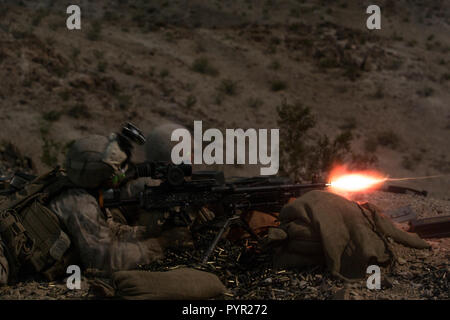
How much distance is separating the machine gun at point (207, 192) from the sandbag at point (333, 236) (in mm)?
522

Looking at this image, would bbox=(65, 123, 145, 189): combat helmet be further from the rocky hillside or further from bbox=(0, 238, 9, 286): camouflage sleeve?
the rocky hillside

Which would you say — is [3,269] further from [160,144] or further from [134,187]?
[160,144]

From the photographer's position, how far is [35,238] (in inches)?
170

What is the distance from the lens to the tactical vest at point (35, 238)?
4.27 meters

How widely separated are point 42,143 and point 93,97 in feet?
11.0

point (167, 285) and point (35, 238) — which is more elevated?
point (35, 238)

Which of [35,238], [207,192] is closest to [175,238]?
[207,192]

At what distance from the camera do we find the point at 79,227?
4.30 meters

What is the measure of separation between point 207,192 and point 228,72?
1720 cm

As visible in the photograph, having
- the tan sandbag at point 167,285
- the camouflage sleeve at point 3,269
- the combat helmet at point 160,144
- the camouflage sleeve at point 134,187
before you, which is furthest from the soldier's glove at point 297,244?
the camouflage sleeve at point 3,269

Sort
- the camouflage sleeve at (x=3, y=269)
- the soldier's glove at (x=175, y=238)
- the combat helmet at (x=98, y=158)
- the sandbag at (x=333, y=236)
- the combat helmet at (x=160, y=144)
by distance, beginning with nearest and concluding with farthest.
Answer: the sandbag at (x=333, y=236)
the camouflage sleeve at (x=3, y=269)
the combat helmet at (x=98, y=158)
the soldier's glove at (x=175, y=238)
the combat helmet at (x=160, y=144)

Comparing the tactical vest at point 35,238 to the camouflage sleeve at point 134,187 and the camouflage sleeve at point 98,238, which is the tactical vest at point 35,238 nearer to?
the camouflage sleeve at point 98,238
